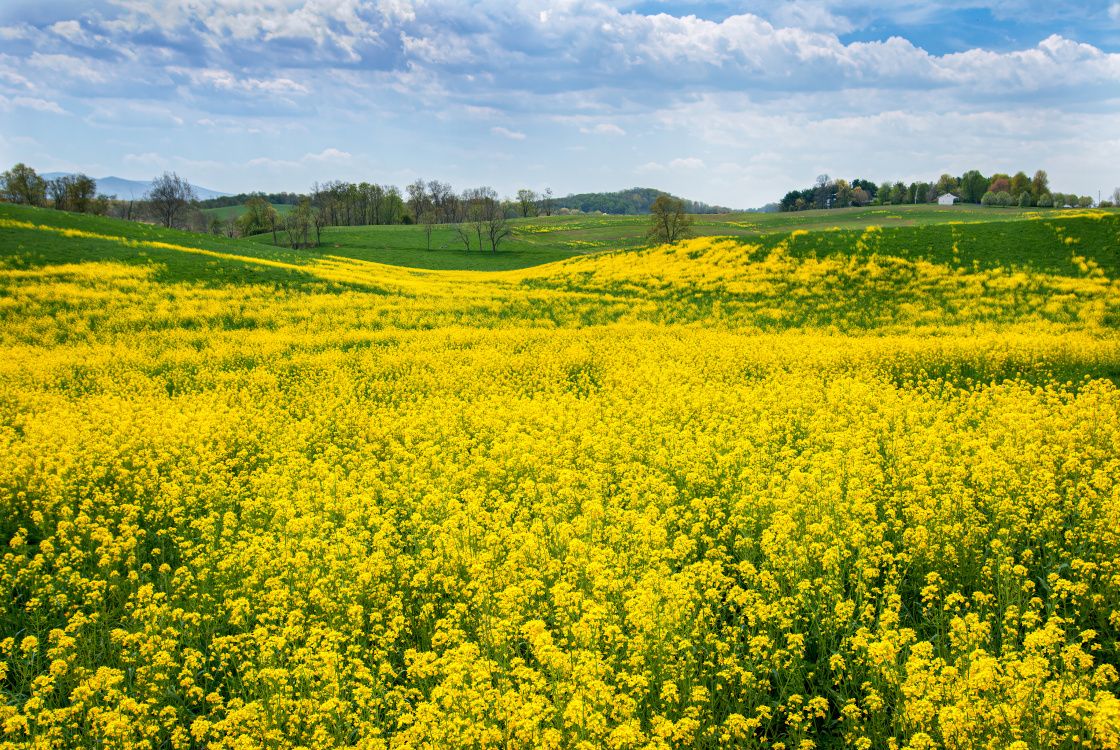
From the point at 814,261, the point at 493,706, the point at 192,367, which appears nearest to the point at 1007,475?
the point at 493,706

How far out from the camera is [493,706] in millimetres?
5125

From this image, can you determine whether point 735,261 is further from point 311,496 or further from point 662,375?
point 311,496

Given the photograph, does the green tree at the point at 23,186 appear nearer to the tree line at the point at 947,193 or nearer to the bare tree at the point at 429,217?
the bare tree at the point at 429,217

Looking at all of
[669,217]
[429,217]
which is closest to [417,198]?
[429,217]

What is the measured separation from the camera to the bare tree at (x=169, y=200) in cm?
10238

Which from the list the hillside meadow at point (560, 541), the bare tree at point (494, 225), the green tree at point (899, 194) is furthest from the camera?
the green tree at point (899, 194)

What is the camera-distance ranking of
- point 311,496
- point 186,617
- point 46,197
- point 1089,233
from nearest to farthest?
1. point 186,617
2. point 311,496
3. point 1089,233
4. point 46,197

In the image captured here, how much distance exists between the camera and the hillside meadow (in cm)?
519

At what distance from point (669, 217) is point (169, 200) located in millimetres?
88635

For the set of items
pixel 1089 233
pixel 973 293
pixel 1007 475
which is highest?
pixel 1089 233

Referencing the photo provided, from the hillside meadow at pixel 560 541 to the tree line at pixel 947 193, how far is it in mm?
102085

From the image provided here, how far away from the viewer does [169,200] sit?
335ft

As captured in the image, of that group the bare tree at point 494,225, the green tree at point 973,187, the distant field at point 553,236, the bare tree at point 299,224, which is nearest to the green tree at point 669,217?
the distant field at point 553,236

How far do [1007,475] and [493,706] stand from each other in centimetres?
808
